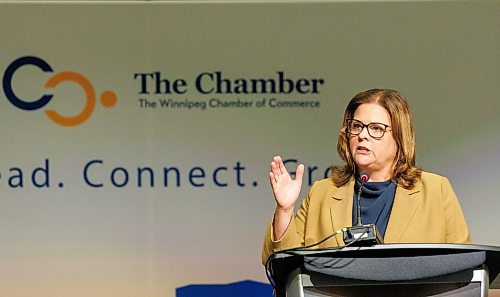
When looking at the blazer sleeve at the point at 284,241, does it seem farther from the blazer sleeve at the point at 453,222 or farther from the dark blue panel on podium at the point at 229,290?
the dark blue panel on podium at the point at 229,290

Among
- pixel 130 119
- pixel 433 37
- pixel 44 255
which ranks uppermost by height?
pixel 433 37

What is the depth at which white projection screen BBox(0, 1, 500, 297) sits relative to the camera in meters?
5.93

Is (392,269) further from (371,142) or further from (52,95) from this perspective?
(52,95)

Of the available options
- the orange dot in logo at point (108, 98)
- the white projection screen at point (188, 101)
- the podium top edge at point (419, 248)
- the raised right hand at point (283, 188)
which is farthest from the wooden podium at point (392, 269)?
the orange dot in logo at point (108, 98)

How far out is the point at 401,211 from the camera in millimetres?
2955

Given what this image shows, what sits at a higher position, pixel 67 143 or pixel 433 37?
pixel 433 37

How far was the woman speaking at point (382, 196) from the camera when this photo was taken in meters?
2.93

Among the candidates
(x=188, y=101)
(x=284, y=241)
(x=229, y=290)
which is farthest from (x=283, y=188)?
(x=229, y=290)

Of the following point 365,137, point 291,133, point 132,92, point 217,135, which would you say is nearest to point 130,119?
point 132,92

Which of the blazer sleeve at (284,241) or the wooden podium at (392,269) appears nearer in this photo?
the wooden podium at (392,269)

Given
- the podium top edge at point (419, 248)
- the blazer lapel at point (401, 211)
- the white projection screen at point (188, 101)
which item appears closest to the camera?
the podium top edge at point (419, 248)

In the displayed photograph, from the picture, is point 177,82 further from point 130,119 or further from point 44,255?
point 44,255

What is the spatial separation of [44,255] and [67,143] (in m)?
0.69

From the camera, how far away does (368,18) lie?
594cm
